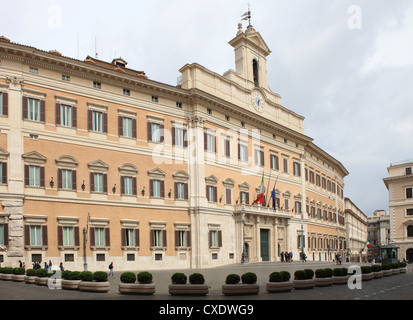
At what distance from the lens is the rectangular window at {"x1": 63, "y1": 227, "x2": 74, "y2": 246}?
32.1 meters

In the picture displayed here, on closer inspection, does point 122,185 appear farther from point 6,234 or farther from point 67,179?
point 6,234

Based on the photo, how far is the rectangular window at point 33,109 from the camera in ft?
105

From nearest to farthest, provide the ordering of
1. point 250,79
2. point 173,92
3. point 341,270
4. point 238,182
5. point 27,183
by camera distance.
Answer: point 341,270 → point 27,183 → point 173,92 → point 238,182 → point 250,79

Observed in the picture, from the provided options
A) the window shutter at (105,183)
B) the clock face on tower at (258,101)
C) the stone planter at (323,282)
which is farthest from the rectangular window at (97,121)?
the stone planter at (323,282)

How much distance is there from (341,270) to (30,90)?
2427 centimetres

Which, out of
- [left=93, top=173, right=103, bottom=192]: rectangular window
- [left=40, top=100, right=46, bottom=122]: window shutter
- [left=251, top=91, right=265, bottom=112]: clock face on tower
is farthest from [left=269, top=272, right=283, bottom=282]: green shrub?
[left=251, top=91, right=265, bottom=112]: clock face on tower

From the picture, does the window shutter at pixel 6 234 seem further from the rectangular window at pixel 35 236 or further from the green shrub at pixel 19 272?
the green shrub at pixel 19 272

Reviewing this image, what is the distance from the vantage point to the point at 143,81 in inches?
1506

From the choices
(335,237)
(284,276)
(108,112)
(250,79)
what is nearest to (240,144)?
(250,79)

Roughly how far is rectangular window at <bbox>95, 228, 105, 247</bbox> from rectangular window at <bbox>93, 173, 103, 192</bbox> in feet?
10.2

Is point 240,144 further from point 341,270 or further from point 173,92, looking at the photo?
point 341,270

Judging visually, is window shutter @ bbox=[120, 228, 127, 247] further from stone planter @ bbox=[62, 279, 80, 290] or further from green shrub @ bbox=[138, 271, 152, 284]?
green shrub @ bbox=[138, 271, 152, 284]

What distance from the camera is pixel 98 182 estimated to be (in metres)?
34.8

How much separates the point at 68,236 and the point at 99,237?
2483 millimetres
